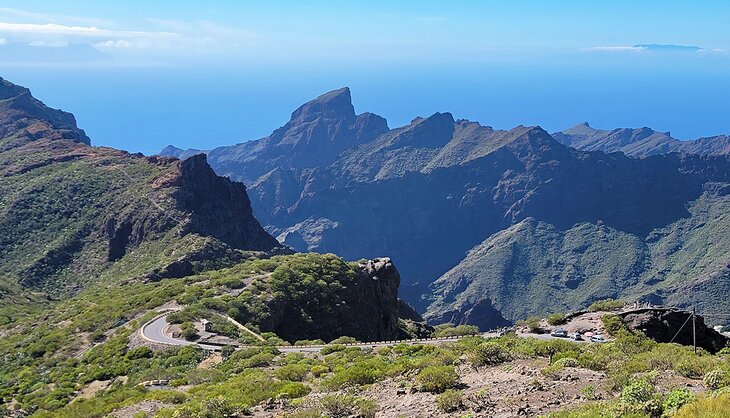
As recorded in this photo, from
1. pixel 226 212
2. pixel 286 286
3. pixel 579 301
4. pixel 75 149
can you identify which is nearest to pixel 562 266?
pixel 579 301

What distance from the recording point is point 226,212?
102m

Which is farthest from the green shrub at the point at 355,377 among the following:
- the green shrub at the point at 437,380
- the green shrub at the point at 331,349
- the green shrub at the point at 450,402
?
the green shrub at the point at 331,349

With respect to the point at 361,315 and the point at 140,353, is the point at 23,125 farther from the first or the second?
the point at 140,353

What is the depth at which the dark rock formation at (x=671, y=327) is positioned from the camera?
135ft

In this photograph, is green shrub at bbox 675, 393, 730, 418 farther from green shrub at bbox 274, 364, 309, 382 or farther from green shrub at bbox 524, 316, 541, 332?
green shrub at bbox 524, 316, 541, 332

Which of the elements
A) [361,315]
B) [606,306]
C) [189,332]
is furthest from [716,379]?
[361,315]

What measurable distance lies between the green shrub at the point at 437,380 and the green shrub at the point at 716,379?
302 inches

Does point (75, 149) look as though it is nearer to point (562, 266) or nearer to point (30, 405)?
point (30, 405)

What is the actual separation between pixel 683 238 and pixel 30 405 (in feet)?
666

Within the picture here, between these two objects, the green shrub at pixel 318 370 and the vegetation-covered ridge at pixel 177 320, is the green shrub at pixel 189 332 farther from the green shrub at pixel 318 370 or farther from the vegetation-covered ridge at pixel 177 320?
the green shrub at pixel 318 370

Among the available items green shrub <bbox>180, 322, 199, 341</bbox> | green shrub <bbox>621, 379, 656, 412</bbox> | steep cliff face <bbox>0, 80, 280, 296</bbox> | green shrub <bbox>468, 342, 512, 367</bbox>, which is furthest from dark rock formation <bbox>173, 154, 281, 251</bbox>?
green shrub <bbox>621, 379, 656, 412</bbox>

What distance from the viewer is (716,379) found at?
59.3 feet

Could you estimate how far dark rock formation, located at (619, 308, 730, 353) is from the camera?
41.1 meters

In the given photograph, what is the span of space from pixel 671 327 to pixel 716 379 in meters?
26.1
